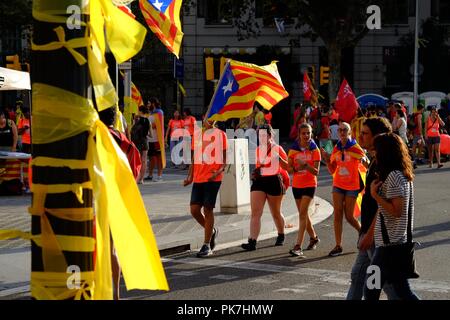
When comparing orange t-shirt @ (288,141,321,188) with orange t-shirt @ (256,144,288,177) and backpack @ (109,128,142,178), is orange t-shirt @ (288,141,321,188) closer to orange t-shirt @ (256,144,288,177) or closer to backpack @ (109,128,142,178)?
orange t-shirt @ (256,144,288,177)

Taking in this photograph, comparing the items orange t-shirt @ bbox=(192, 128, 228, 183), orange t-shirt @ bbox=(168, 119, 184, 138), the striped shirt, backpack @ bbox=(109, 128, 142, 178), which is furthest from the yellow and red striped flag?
orange t-shirt @ bbox=(168, 119, 184, 138)

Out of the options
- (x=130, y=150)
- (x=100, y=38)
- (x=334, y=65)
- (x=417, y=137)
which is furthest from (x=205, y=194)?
(x=334, y=65)

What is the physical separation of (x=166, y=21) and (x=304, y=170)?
436cm

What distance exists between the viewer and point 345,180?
10.2 metres

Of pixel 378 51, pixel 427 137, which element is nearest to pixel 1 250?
pixel 427 137

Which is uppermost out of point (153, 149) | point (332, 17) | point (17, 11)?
point (17, 11)

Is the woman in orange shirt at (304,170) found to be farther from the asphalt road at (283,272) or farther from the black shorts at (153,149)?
the black shorts at (153,149)

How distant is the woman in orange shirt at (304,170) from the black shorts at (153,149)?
9.56 m

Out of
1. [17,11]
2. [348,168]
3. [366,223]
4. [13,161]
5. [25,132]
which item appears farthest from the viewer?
[17,11]

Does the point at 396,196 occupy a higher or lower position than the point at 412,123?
lower

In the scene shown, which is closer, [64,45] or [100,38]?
[64,45]

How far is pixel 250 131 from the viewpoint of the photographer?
2309cm

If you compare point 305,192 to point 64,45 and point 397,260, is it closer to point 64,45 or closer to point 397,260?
point 397,260

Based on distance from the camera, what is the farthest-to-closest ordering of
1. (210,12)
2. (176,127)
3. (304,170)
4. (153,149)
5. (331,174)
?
1. (210,12)
2. (176,127)
3. (153,149)
4. (331,174)
5. (304,170)
